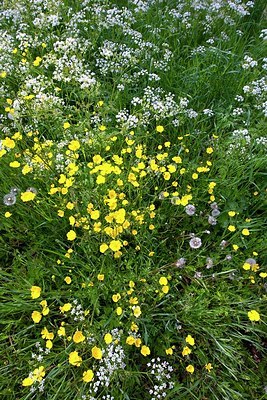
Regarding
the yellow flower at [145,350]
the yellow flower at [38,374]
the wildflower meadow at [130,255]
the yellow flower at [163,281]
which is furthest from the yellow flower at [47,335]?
the yellow flower at [163,281]

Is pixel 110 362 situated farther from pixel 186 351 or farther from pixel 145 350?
pixel 186 351

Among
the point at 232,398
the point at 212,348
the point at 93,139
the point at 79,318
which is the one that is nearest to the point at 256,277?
the point at 212,348

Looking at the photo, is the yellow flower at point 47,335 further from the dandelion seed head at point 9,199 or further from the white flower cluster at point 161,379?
the dandelion seed head at point 9,199

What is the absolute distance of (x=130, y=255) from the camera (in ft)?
7.69

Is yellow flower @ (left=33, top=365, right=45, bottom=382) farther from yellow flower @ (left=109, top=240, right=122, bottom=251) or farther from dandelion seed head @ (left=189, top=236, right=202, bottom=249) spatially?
dandelion seed head @ (left=189, top=236, right=202, bottom=249)

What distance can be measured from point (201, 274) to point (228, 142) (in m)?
0.92

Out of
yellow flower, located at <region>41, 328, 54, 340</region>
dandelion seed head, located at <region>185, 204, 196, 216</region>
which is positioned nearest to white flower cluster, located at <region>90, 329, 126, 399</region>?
yellow flower, located at <region>41, 328, 54, 340</region>

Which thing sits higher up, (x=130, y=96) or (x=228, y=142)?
(x=130, y=96)

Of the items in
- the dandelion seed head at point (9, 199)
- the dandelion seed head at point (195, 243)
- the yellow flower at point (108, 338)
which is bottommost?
the yellow flower at point (108, 338)

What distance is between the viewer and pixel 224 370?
223cm

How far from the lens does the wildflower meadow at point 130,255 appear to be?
2088mm

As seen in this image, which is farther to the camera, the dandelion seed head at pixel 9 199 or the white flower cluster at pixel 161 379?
the dandelion seed head at pixel 9 199

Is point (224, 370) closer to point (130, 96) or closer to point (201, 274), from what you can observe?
point (201, 274)

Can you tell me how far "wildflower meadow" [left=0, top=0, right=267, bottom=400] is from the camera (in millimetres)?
2088
